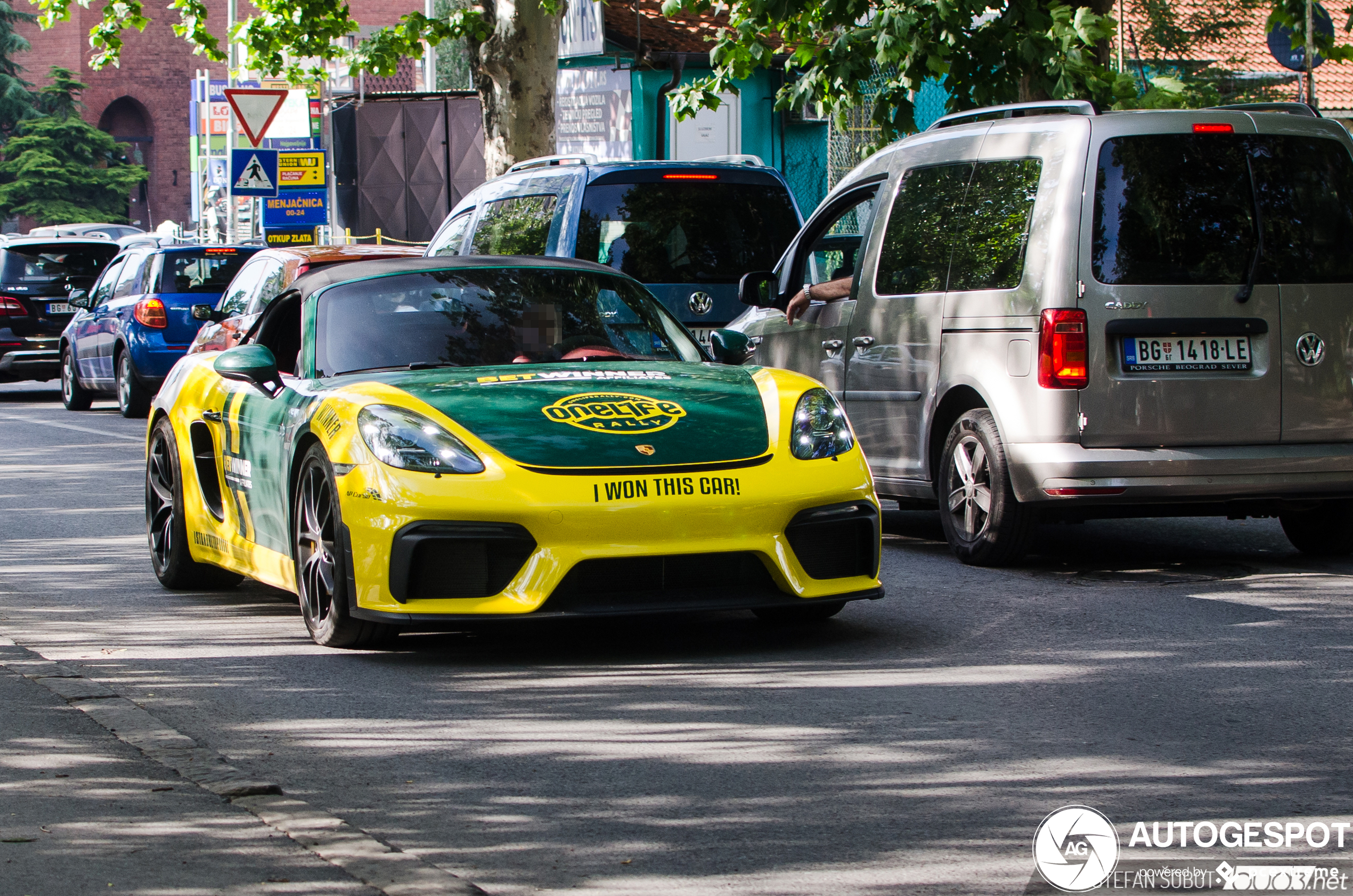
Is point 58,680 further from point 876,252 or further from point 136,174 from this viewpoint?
point 136,174

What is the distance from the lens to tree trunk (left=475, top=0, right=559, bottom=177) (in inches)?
904

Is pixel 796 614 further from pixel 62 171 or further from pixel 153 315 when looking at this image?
pixel 62 171

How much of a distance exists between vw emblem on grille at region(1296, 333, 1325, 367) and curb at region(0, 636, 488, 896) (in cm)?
515

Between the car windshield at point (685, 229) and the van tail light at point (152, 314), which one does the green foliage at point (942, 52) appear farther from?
the van tail light at point (152, 314)

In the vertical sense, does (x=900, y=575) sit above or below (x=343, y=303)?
below

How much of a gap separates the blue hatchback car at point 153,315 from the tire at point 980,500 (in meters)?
12.2

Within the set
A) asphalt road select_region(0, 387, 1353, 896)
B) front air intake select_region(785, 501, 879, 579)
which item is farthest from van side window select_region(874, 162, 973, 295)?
front air intake select_region(785, 501, 879, 579)

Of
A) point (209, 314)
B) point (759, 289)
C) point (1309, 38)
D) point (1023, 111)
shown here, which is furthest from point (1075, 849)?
point (1309, 38)

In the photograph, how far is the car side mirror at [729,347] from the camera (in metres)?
7.86

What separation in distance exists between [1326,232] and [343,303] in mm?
4244

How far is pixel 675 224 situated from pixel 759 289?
2.23 m

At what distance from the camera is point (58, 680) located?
645cm

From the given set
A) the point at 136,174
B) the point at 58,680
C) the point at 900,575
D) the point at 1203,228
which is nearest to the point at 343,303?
the point at 58,680

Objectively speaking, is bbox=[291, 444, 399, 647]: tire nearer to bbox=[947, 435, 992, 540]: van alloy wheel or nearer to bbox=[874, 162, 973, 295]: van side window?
bbox=[947, 435, 992, 540]: van alloy wheel
